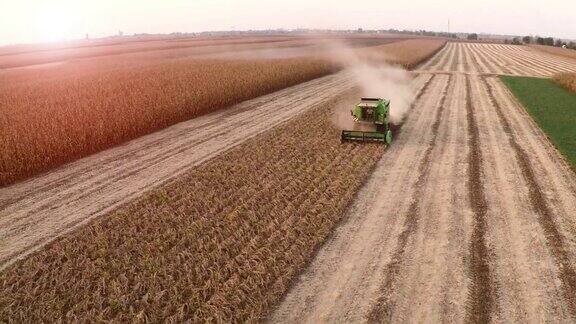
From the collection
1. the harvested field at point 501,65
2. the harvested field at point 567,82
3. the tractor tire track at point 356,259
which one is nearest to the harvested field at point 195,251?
the tractor tire track at point 356,259

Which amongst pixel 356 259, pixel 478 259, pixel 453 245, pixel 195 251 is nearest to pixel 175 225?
pixel 195 251

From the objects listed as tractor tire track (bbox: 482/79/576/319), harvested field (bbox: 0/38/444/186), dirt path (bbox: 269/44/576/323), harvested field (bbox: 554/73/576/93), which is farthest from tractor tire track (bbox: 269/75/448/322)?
harvested field (bbox: 554/73/576/93)

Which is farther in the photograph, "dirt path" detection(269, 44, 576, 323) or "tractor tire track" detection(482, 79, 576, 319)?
"tractor tire track" detection(482, 79, 576, 319)

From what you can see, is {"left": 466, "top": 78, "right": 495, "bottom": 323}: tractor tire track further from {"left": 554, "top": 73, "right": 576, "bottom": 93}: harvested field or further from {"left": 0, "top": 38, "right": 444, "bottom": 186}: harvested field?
{"left": 554, "top": 73, "right": 576, "bottom": 93}: harvested field

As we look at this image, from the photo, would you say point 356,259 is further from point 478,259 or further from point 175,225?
point 175,225

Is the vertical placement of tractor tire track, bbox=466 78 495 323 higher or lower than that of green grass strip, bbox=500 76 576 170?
lower

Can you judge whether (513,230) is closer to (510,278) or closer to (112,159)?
(510,278)
